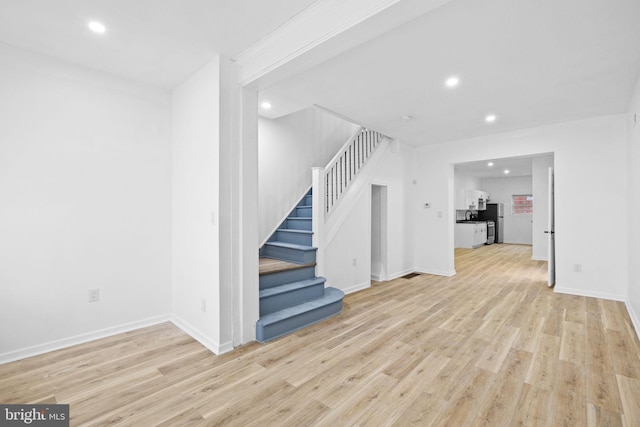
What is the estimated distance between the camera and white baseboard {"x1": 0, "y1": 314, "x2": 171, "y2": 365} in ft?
8.07

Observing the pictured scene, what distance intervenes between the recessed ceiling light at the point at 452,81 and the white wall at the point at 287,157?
2235 millimetres

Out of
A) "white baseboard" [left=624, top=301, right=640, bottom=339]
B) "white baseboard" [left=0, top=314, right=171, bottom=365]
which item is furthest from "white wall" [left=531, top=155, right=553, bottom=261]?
"white baseboard" [left=0, top=314, right=171, bottom=365]

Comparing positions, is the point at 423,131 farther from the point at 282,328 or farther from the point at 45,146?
the point at 45,146

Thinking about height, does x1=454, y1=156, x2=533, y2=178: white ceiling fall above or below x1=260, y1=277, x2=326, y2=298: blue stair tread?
above

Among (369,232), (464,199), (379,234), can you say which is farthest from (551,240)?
(464,199)

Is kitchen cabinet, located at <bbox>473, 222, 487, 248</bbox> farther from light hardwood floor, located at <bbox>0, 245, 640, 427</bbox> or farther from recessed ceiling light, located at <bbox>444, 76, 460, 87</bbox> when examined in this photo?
recessed ceiling light, located at <bbox>444, 76, 460, 87</bbox>

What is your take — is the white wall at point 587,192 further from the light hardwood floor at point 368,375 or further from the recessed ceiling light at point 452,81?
the recessed ceiling light at point 452,81

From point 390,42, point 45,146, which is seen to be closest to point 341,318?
point 390,42

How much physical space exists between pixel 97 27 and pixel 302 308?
3.03 metres

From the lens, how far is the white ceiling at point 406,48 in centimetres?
207

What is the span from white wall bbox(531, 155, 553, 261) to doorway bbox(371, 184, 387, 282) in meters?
4.84

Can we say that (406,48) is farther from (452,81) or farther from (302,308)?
(302,308)

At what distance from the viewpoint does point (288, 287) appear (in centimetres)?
339

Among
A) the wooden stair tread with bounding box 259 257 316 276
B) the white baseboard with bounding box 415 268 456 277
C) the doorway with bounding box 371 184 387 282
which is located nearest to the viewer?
the wooden stair tread with bounding box 259 257 316 276
